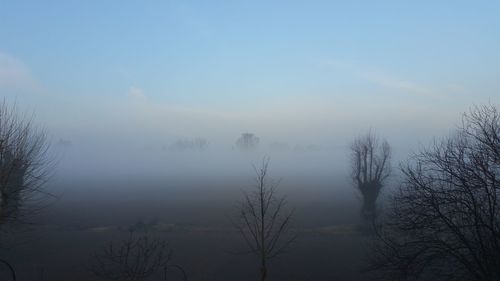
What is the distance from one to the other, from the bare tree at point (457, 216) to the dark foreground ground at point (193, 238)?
1170cm

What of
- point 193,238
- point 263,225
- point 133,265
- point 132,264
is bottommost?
point 132,264

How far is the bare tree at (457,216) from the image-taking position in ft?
43.2

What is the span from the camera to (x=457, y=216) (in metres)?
14.6

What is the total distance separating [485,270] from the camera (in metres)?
12.7

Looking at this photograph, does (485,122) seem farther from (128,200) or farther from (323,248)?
(128,200)

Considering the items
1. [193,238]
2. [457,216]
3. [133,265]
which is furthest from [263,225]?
[193,238]

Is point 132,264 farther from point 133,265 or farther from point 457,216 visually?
point 457,216

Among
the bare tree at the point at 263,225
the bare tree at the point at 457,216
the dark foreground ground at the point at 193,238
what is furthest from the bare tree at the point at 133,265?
the bare tree at the point at 457,216

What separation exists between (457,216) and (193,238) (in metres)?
27.9

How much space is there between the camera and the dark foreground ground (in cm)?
2781

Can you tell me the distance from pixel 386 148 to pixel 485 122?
32.8m

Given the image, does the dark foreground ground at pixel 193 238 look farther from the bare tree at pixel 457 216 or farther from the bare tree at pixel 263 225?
the bare tree at pixel 457 216

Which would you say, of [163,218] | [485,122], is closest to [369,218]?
[163,218]

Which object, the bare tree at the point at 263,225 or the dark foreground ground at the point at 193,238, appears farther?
the dark foreground ground at the point at 193,238
